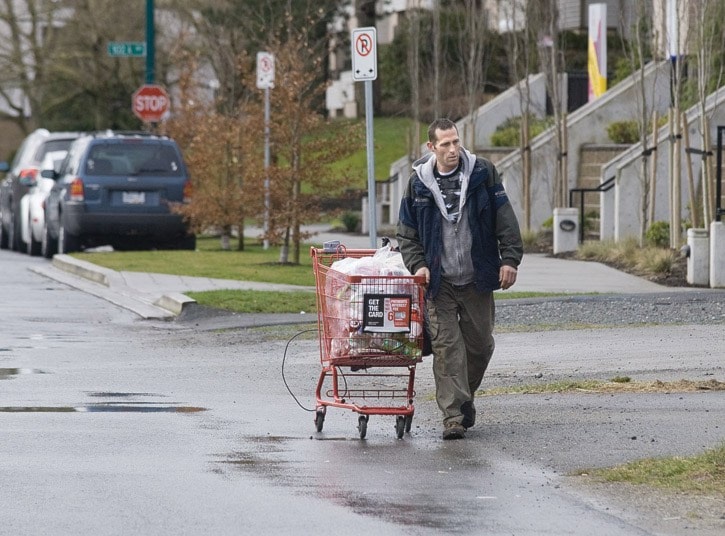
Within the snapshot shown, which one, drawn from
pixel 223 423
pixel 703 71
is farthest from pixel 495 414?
pixel 703 71

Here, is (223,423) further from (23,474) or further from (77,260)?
(77,260)

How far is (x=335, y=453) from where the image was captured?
9078 mm

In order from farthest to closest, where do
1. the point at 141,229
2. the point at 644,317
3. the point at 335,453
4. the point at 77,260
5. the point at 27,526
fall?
1. the point at 141,229
2. the point at 77,260
3. the point at 644,317
4. the point at 335,453
5. the point at 27,526

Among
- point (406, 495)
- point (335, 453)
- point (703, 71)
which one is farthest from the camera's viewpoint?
point (703, 71)

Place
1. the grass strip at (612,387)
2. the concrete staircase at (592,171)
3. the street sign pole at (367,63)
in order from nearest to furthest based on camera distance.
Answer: the grass strip at (612,387) < the street sign pole at (367,63) < the concrete staircase at (592,171)

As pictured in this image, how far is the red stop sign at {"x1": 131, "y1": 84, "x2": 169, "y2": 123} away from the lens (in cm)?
3194

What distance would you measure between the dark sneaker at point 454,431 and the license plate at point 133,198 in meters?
16.9

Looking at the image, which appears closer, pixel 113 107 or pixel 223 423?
pixel 223 423

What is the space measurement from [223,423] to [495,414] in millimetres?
1662

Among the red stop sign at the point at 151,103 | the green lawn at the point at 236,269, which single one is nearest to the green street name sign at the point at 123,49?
the red stop sign at the point at 151,103

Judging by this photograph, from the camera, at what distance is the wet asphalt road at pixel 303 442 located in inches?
287

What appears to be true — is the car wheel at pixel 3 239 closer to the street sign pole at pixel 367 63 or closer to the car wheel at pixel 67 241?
the car wheel at pixel 67 241

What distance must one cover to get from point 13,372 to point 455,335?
14.3ft

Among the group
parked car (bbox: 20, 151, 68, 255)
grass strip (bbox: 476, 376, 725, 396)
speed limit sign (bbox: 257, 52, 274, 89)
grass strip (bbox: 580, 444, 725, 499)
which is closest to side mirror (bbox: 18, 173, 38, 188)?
parked car (bbox: 20, 151, 68, 255)
